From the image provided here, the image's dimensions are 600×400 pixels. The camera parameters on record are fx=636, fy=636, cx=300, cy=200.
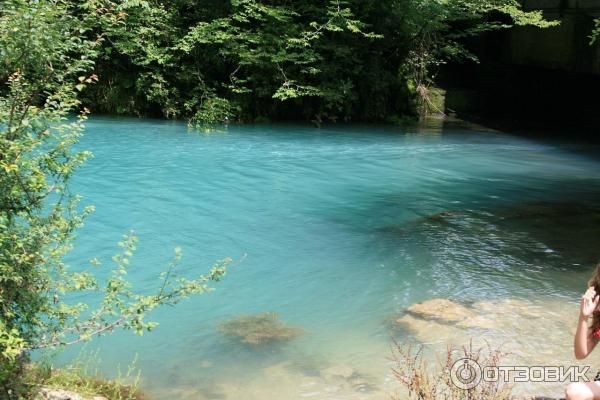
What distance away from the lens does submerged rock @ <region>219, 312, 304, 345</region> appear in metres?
6.43

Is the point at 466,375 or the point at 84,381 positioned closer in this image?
the point at 466,375

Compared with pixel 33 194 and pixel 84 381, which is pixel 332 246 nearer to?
pixel 84 381

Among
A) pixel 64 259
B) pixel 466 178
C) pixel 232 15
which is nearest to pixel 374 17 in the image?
pixel 232 15

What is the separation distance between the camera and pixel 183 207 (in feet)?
37.9

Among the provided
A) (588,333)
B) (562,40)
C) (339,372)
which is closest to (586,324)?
(588,333)

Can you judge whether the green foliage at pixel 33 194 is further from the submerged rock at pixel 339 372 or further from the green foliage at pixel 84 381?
the submerged rock at pixel 339 372

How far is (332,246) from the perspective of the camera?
961cm

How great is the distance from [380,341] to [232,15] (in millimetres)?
18795

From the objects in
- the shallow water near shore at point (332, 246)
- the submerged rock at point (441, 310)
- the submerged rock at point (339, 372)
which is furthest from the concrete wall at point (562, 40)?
the submerged rock at point (339, 372)

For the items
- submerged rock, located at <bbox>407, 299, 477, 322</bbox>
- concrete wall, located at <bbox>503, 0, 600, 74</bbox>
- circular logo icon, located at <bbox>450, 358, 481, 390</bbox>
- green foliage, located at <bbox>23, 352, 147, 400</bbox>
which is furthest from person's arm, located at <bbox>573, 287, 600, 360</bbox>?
concrete wall, located at <bbox>503, 0, 600, 74</bbox>

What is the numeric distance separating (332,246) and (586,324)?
20.1 ft

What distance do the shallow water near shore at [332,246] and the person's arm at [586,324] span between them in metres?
1.96

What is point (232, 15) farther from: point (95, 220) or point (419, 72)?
point (95, 220)

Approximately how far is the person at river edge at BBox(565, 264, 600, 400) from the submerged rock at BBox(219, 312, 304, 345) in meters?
3.34
